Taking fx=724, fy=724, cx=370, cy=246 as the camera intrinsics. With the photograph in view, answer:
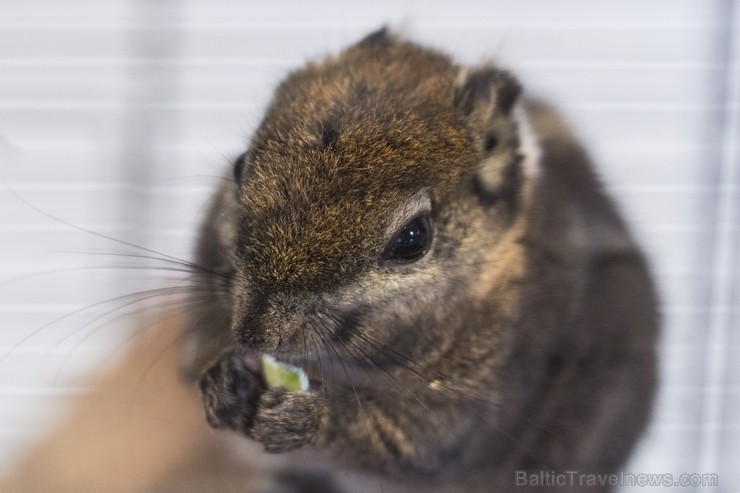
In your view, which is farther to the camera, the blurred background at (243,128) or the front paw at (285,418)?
the blurred background at (243,128)

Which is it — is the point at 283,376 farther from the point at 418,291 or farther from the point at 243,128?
the point at 243,128

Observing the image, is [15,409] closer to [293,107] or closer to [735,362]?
[293,107]

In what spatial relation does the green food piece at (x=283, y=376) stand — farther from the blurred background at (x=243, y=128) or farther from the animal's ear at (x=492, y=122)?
the animal's ear at (x=492, y=122)

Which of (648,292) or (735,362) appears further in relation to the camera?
(735,362)

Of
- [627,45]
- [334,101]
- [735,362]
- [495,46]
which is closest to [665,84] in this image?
[627,45]

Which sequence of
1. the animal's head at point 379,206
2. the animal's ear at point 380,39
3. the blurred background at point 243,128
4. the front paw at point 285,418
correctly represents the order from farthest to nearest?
the blurred background at point 243,128
the animal's ear at point 380,39
the front paw at point 285,418
the animal's head at point 379,206

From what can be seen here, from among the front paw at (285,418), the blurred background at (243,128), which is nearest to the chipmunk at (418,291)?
the front paw at (285,418)

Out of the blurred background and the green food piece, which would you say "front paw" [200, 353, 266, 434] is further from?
the blurred background
